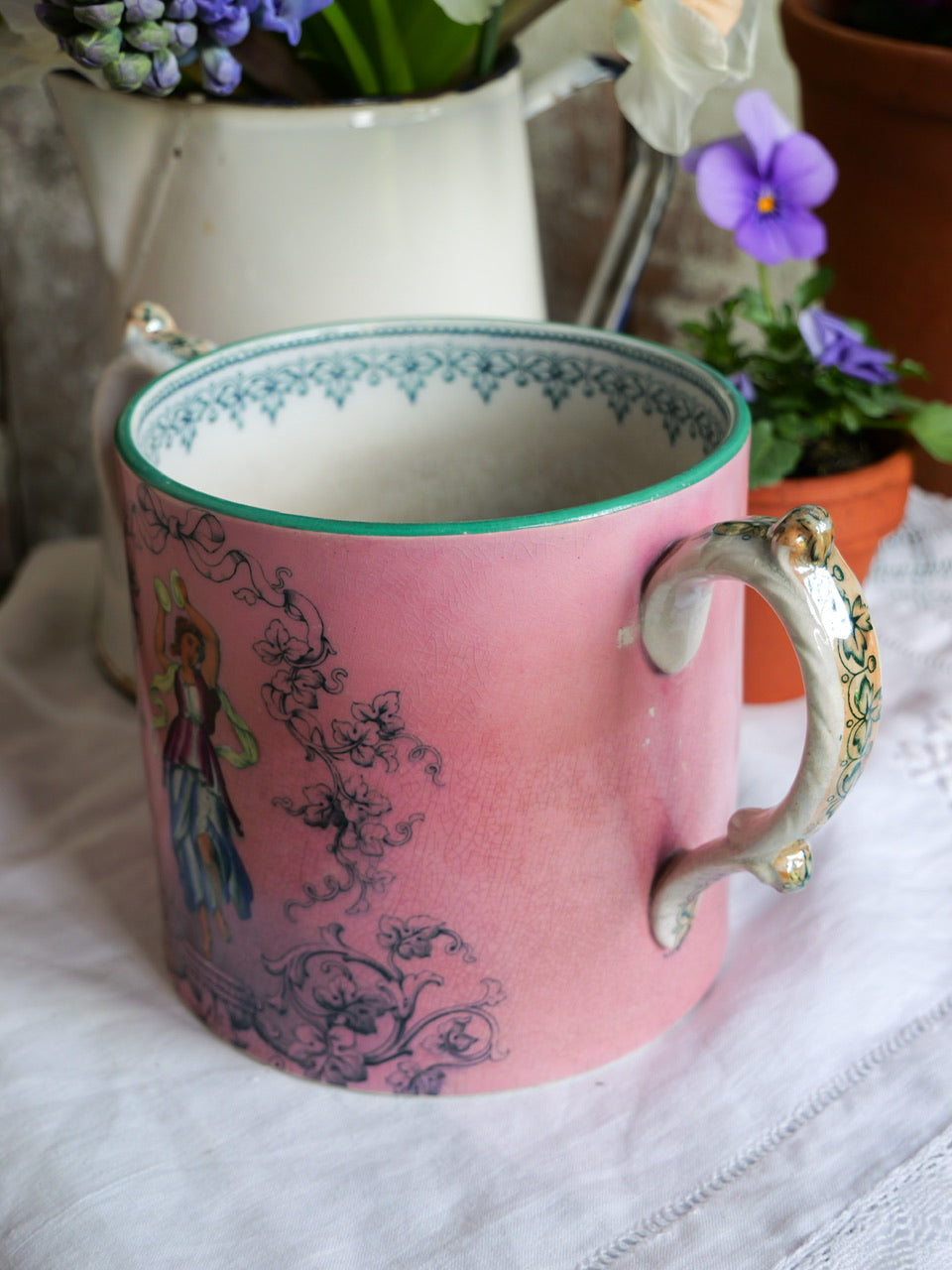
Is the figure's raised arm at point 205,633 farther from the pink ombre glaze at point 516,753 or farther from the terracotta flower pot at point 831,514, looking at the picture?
the terracotta flower pot at point 831,514

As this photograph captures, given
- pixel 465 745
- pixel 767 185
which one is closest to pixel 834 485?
pixel 767 185

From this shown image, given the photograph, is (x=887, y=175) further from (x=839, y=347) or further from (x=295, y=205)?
(x=295, y=205)

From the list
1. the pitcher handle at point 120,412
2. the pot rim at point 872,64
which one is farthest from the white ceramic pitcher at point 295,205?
the pot rim at point 872,64

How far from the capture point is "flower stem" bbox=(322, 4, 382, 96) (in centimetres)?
41

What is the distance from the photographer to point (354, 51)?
43 centimetres

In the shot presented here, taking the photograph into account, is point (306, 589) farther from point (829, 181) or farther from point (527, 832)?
point (829, 181)

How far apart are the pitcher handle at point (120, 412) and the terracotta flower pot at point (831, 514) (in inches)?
8.1

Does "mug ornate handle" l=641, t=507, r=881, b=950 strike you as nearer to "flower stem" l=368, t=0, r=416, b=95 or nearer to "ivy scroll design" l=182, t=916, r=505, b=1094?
"ivy scroll design" l=182, t=916, r=505, b=1094

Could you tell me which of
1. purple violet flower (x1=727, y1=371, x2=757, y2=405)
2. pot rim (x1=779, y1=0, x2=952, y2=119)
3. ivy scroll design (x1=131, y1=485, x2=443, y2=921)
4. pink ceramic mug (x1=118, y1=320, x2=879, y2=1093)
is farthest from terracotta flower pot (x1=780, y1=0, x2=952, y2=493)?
ivy scroll design (x1=131, y1=485, x2=443, y2=921)

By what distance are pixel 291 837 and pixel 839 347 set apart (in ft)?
0.93

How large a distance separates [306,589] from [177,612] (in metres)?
0.04

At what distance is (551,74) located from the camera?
0.47 metres

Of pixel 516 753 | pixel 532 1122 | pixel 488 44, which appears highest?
pixel 488 44

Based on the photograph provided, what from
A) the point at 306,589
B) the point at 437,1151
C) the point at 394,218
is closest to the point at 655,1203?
the point at 437,1151
